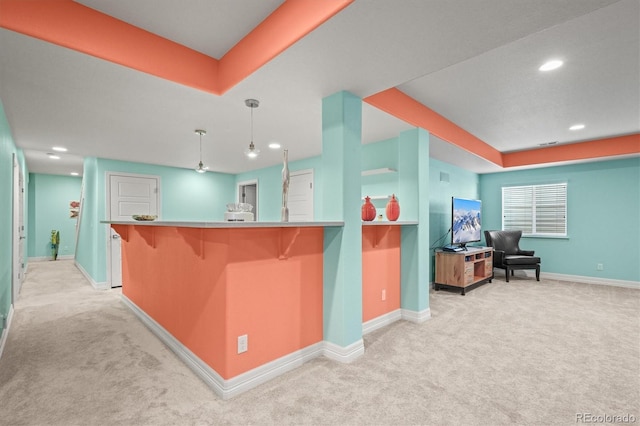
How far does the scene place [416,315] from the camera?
341cm

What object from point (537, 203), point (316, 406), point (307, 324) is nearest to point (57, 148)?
point (307, 324)

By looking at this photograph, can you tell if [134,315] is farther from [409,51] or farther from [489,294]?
[489,294]

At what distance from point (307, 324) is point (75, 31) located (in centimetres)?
260

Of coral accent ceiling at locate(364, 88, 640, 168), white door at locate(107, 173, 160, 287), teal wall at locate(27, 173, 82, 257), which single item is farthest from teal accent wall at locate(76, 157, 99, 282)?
coral accent ceiling at locate(364, 88, 640, 168)

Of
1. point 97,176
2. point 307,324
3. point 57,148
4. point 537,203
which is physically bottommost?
point 307,324

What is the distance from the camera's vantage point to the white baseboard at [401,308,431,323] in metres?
3.39

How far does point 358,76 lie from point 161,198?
521 cm

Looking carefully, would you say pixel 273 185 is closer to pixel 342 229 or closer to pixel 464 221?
pixel 464 221

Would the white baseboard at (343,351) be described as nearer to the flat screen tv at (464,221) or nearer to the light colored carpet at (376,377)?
the light colored carpet at (376,377)

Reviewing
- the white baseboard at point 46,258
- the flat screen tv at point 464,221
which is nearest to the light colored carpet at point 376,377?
the flat screen tv at point 464,221

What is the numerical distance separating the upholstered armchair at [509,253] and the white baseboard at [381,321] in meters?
3.30

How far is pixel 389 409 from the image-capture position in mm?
1822

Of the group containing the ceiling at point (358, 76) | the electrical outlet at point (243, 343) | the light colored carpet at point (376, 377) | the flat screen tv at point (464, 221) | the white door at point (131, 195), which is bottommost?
the light colored carpet at point (376, 377)

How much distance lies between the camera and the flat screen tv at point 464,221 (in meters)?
4.86
